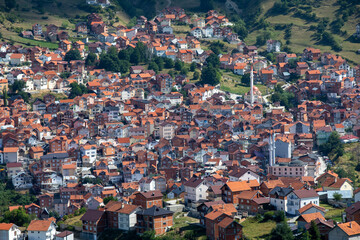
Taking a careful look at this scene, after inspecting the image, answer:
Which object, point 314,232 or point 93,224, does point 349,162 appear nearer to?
point 314,232

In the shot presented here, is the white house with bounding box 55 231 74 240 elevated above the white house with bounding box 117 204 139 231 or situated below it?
below

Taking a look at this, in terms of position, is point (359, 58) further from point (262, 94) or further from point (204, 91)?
point (204, 91)

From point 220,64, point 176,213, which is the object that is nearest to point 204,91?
point 220,64

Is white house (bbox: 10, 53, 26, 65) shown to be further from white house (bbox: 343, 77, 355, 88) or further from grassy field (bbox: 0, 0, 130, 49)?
white house (bbox: 343, 77, 355, 88)

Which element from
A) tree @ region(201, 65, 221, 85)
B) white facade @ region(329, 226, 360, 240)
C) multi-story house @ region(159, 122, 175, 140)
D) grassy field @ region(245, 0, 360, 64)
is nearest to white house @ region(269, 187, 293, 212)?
white facade @ region(329, 226, 360, 240)

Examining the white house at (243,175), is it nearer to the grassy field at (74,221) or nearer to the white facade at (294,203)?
the white facade at (294,203)

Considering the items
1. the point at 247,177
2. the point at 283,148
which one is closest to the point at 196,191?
the point at 247,177

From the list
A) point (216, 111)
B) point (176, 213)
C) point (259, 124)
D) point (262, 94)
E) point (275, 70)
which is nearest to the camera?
point (176, 213)
